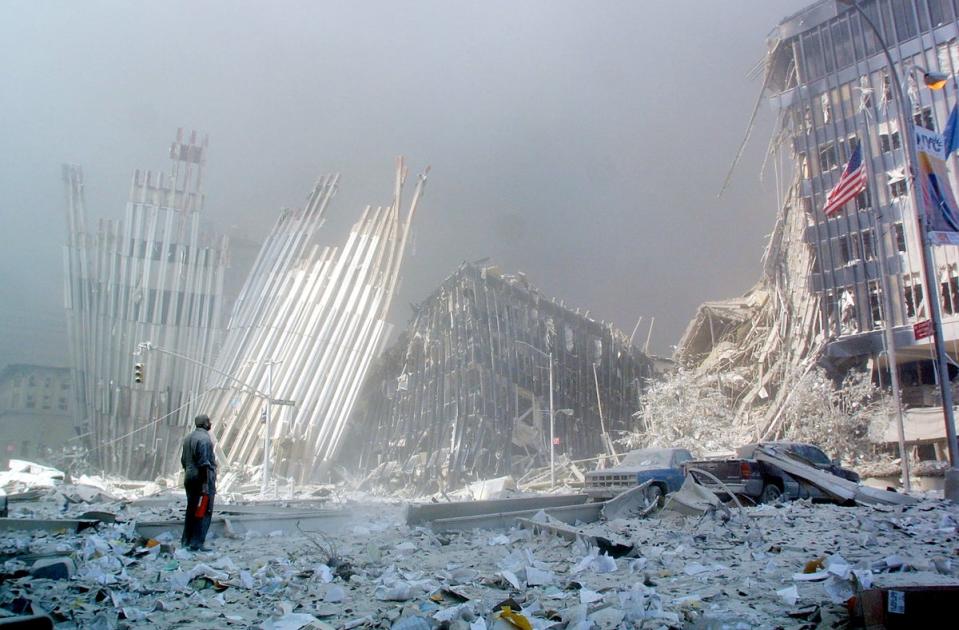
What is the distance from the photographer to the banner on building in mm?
14477

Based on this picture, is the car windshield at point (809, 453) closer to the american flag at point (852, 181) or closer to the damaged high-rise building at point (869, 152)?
the american flag at point (852, 181)

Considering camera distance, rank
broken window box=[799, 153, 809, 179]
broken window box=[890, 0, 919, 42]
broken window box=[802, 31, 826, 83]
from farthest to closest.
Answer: broken window box=[802, 31, 826, 83] → broken window box=[799, 153, 809, 179] → broken window box=[890, 0, 919, 42]

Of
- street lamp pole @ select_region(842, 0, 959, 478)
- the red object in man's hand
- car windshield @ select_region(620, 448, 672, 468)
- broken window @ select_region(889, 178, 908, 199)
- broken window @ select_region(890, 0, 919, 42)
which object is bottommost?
the red object in man's hand

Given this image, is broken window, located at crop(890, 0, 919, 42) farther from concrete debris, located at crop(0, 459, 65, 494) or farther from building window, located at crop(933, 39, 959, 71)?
concrete debris, located at crop(0, 459, 65, 494)

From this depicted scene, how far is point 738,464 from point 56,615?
13.3 meters

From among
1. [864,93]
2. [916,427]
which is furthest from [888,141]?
[916,427]

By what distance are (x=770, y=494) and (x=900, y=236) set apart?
2503 cm

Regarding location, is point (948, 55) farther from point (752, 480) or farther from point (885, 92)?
point (752, 480)

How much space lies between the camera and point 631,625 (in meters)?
4.66

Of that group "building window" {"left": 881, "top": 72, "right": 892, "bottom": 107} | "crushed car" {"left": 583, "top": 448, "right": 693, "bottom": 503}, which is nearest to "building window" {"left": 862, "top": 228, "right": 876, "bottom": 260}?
"building window" {"left": 881, "top": 72, "right": 892, "bottom": 107}

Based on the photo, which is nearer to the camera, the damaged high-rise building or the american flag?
the american flag

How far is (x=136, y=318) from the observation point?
37219mm

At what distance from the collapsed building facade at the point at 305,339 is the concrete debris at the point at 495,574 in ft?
82.4

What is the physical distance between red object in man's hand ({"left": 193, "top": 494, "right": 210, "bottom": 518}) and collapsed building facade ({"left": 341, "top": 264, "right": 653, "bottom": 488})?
85.3ft
